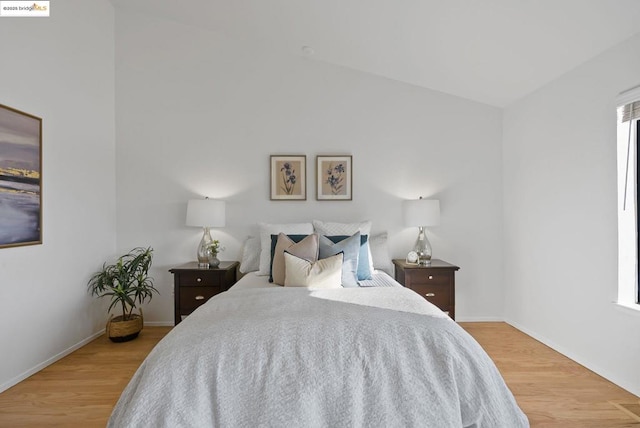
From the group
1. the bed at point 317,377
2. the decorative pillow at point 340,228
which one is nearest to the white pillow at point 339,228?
the decorative pillow at point 340,228

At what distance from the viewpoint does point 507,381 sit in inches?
93.6

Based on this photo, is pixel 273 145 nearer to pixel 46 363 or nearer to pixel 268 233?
pixel 268 233

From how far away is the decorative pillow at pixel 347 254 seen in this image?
2.60 m

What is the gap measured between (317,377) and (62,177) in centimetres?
286

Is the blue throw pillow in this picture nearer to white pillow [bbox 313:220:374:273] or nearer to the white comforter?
white pillow [bbox 313:220:374:273]

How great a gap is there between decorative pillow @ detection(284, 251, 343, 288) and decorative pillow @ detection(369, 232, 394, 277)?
108 centimetres

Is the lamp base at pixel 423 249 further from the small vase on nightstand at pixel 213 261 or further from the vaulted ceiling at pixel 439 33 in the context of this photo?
the small vase on nightstand at pixel 213 261

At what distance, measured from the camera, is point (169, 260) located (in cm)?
362

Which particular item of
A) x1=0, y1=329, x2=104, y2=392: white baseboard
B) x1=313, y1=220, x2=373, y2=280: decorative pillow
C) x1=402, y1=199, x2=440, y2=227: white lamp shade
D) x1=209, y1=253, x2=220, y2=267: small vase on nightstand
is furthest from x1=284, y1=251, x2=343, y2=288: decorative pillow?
x1=0, y1=329, x2=104, y2=392: white baseboard

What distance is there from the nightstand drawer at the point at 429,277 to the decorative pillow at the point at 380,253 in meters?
0.30

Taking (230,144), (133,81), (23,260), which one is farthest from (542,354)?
(133,81)

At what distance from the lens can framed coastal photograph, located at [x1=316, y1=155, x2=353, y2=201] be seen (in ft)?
11.9

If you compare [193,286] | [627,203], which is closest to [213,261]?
[193,286]

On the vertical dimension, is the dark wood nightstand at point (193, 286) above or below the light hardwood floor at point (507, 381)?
above
